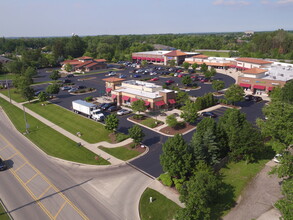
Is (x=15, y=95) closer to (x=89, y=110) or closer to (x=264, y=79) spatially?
(x=89, y=110)

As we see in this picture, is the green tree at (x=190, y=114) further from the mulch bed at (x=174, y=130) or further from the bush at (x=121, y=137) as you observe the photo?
the bush at (x=121, y=137)

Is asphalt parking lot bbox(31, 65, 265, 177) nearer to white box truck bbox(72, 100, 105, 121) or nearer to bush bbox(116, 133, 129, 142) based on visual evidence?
bush bbox(116, 133, 129, 142)

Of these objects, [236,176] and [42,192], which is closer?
[42,192]

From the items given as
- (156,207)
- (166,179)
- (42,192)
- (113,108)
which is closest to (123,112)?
(113,108)

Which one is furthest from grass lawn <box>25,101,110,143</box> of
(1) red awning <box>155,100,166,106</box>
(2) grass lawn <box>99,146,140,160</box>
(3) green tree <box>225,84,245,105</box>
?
(3) green tree <box>225,84,245,105</box>

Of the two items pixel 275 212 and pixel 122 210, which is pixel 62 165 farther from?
pixel 275 212

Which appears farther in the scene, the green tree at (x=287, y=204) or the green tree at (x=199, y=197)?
the green tree at (x=199, y=197)

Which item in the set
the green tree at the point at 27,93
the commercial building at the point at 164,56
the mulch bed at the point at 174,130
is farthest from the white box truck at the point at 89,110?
the commercial building at the point at 164,56
